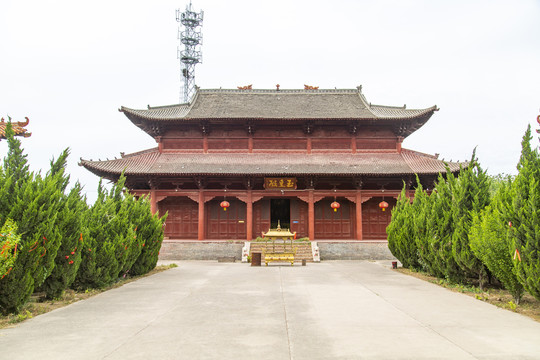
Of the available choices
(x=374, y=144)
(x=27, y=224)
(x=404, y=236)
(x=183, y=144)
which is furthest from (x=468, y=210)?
(x=183, y=144)

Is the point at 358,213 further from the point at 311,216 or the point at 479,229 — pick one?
the point at 479,229

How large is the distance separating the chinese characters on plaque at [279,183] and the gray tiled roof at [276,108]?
3758 millimetres

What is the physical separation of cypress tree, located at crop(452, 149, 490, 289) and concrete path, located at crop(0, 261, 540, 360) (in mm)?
938

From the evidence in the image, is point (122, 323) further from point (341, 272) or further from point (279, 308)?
point (341, 272)

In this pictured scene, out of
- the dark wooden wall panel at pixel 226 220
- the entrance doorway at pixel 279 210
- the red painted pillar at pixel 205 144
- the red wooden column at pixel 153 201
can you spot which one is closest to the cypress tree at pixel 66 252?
the red wooden column at pixel 153 201

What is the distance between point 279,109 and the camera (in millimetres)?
23969

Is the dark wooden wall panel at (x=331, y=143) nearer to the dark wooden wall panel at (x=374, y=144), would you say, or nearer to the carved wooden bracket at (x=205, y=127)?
the dark wooden wall panel at (x=374, y=144)

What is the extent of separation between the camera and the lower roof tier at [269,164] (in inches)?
765

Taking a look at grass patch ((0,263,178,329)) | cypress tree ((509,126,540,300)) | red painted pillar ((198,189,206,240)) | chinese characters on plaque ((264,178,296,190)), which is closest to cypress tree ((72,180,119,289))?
grass patch ((0,263,178,329))

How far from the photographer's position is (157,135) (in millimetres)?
22406

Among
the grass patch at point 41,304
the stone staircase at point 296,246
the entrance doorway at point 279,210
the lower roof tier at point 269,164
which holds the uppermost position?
the lower roof tier at point 269,164

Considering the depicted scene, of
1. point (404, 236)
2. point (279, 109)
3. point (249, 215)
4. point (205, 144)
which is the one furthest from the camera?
point (279, 109)

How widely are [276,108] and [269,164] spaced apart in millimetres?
5082

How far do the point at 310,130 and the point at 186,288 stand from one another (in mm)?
14607
